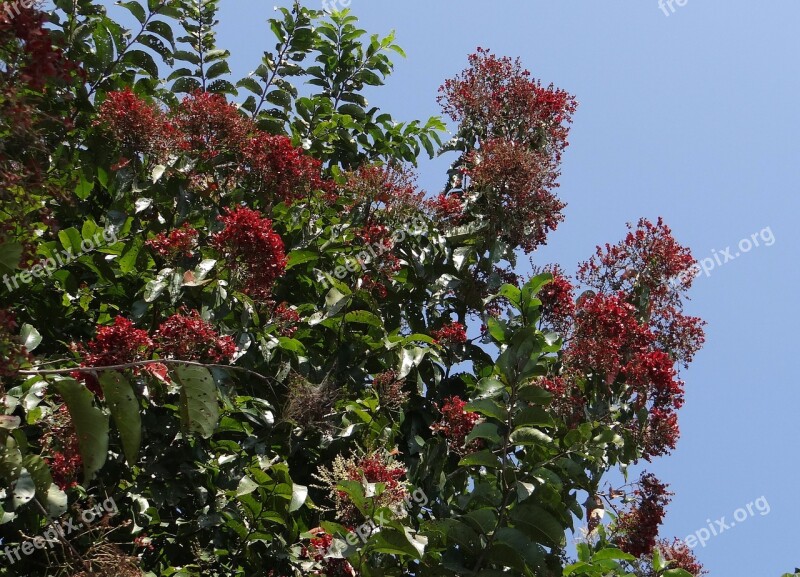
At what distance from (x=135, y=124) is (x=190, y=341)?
153cm

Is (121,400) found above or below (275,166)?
below

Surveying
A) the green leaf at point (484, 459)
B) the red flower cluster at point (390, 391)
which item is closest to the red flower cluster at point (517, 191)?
the red flower cluster at point (390, 391)

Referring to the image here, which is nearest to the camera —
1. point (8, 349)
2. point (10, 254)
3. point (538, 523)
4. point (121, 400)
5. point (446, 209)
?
point (8, 349)

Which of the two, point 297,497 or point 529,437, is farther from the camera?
point 297,497

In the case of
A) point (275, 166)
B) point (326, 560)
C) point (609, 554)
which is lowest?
point (609, 554)

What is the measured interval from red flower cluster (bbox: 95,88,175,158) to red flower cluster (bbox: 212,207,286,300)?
2.86ft

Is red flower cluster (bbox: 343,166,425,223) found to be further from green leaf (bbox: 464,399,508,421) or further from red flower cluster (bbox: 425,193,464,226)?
green leaf (bbox: 464,399,508,421)

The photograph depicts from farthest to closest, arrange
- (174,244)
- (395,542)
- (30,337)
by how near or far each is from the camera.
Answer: (174,244) < (30,337) < (395,542)

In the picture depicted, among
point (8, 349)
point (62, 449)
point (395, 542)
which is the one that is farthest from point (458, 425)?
point (8, 349)

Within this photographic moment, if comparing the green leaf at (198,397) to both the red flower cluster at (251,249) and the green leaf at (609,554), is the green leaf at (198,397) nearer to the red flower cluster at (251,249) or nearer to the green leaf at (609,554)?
the red flower cluster at (251,249)

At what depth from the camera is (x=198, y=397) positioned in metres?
2.88

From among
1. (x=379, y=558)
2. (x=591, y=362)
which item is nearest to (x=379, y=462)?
(x=379, y=558)

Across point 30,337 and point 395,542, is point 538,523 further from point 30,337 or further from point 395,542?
point 30,337

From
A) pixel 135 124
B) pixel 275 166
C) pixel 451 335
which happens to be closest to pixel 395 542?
pixel 451 335
